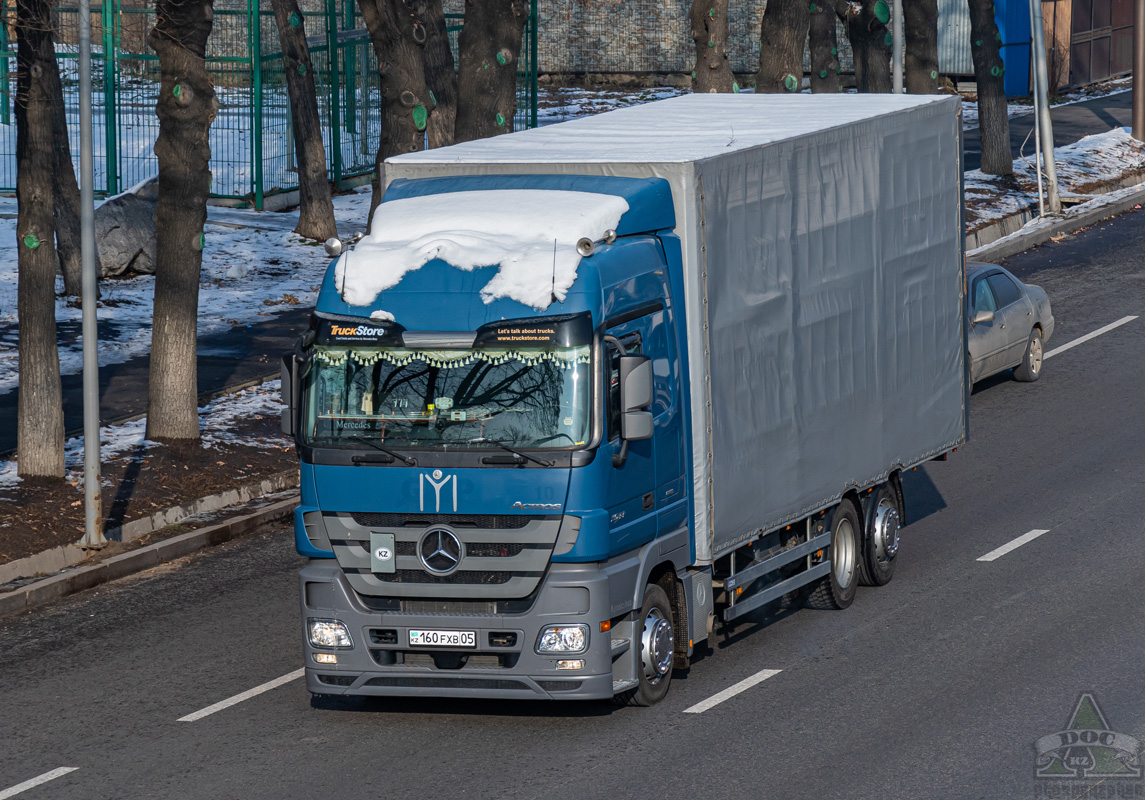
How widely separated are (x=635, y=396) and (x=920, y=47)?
82.6ft

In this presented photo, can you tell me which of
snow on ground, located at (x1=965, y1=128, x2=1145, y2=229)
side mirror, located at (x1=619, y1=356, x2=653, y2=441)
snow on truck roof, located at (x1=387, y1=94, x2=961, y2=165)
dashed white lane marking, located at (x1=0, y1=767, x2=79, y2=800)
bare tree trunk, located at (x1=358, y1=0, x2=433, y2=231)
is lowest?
dashed white lane marking, located at (x1=0, y1=767, x2=79, y2=800)

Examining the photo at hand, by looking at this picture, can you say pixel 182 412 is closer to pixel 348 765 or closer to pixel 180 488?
pixel 180 488

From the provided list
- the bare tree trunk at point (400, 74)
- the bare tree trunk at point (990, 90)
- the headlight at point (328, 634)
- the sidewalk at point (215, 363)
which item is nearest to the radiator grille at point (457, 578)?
the headlight at point (328, 634)

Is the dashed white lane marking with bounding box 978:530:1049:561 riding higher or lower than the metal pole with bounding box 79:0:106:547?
lower

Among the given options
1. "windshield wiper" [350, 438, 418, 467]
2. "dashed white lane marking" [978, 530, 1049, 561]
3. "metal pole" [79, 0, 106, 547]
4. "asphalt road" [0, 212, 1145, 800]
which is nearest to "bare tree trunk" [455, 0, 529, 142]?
"metal pole" [79, 0, 106, 547]

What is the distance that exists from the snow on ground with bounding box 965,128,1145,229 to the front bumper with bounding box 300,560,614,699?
21406 millimetres

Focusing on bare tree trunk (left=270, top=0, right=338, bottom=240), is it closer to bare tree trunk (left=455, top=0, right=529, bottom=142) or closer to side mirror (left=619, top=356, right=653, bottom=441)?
bare tree trunk (left=455, top=0, right=529, bottom=142)

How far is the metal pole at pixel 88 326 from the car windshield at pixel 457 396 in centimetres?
550

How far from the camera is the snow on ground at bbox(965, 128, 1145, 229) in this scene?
1272 inches

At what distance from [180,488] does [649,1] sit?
39189 mm

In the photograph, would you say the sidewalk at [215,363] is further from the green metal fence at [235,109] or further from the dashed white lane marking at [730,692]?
the dashed white lane marking at [730,692]

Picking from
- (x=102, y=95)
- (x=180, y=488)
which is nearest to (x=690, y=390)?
(x=180, y=488)

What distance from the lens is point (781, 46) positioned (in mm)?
29344

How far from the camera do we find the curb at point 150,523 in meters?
15.0
